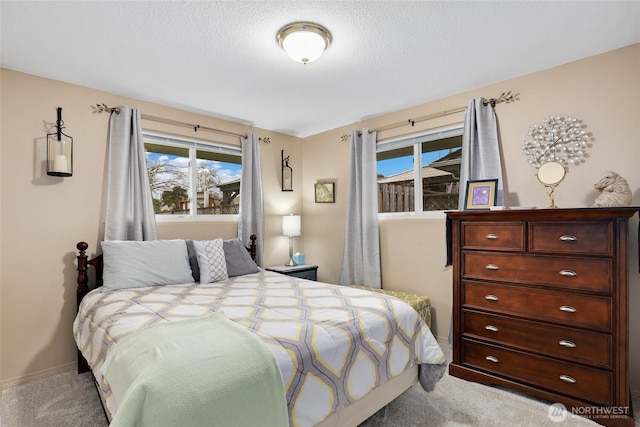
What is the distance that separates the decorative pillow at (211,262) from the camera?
292cm

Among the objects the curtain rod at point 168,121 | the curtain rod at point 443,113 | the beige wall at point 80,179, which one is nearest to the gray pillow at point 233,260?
the beige wall at point 80,179

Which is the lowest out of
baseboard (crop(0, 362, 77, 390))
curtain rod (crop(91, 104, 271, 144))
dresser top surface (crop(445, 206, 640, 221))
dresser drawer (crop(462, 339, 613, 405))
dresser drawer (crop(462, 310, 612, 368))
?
baseboard (crop(0, 362, 77, 390))

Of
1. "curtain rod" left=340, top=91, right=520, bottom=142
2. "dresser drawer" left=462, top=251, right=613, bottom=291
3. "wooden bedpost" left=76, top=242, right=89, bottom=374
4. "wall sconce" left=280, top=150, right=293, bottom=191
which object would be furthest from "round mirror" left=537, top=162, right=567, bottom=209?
"wooden bedpost" left=76, top=242, right=89, bottom=374

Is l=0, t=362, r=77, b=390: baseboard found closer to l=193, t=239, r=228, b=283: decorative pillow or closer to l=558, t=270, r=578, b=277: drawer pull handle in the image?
l=193, t=239, r=228, b=283: decorative pillow

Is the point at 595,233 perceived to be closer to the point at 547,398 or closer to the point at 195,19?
the point at 547,398

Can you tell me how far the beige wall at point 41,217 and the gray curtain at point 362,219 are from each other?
8.26 ft

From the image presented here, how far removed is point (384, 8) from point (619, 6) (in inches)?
53.1

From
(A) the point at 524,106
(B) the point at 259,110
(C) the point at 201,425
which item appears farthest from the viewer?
(B) the point at 259,110

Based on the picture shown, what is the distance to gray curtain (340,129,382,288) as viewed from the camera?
3775 mm

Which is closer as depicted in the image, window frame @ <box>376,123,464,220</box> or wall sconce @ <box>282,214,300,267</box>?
window frame @ <box>376,123,464,220</box>

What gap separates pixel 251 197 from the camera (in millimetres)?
3986

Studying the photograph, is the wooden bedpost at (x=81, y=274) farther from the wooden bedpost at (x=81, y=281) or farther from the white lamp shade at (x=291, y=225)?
the white lamp shade at (x=291, y=225)

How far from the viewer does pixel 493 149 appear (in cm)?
288

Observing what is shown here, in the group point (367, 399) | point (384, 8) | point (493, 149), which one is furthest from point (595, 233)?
point (384, 8)
